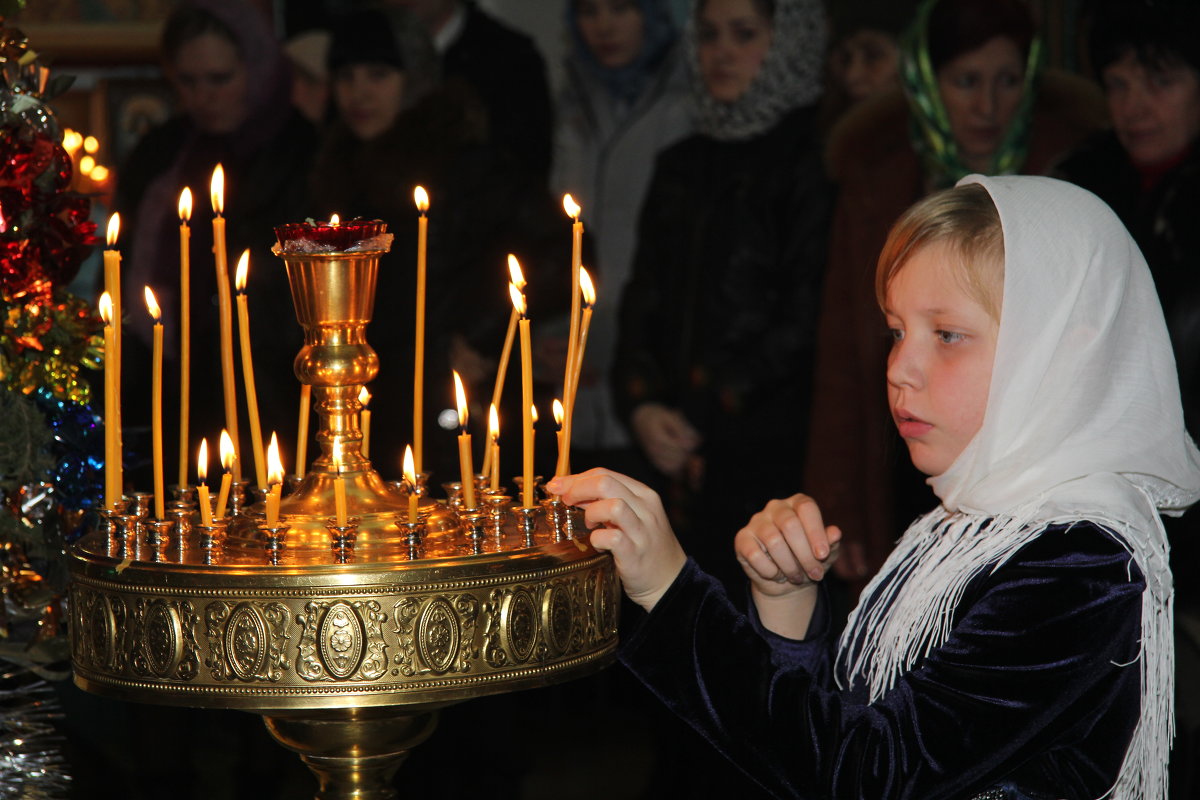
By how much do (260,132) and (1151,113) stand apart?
216cm

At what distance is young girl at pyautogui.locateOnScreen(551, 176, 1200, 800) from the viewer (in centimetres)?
102

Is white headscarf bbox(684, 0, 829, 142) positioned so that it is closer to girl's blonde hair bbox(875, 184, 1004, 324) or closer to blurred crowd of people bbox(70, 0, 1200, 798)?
blurred crowd of people bbox(70, 0, 1200, 798)

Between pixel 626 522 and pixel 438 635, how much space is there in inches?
8.0

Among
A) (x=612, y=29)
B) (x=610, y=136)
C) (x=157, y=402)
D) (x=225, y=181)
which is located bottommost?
(x=157, y=402)

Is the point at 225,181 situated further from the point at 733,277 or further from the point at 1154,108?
the point at 1154,108

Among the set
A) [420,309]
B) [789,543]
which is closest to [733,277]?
[789,543]

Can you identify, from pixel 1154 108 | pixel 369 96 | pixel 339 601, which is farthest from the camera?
pixel 369 96

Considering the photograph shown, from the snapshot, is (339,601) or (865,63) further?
(865,63)

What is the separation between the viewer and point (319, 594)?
83cm

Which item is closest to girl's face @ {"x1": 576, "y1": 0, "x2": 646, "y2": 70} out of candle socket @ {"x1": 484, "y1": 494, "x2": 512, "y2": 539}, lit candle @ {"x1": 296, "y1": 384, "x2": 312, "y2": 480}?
lit candle @ {"x1": 296, "y1": 384, "x2": 312, "y2": 480}

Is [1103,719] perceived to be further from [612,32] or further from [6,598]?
[612,32]

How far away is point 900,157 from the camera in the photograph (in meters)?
3.08

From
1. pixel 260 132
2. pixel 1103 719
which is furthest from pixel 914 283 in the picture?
pixel 260 132

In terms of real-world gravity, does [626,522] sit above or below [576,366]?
below
